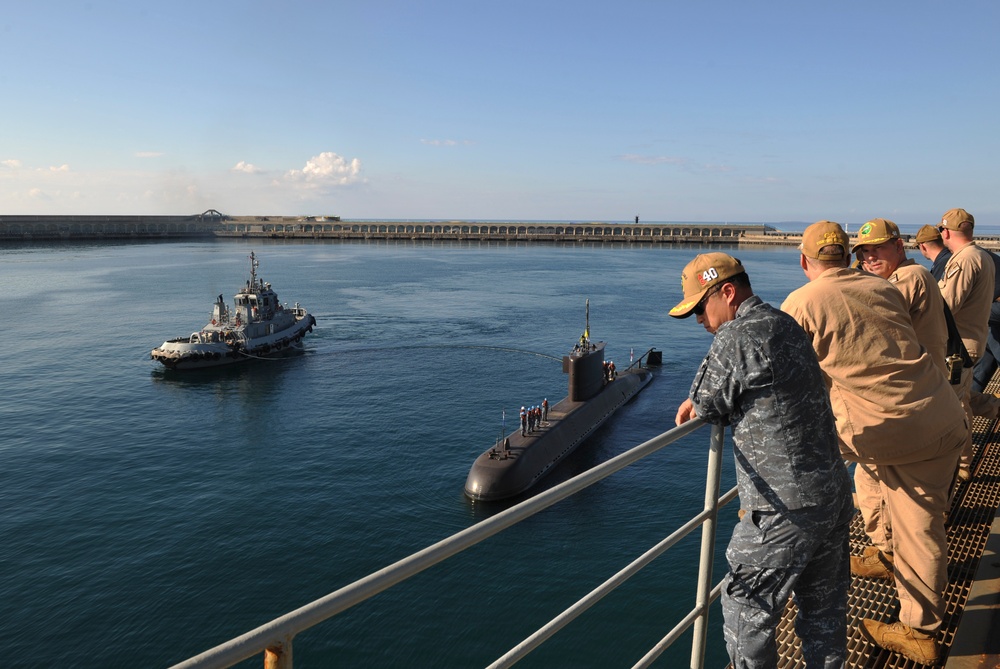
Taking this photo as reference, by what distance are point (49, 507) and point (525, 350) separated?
3738 centimetres

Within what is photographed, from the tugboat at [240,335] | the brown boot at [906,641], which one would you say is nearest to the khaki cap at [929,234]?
the brown boot at [906,641]

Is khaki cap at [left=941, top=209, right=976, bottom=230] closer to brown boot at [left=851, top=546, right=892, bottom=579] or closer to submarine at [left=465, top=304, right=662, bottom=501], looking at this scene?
brown boot at [left=851, top=546, right=892, bottom=579]

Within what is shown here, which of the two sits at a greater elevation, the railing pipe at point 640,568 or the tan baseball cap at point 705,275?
the tan baseball cap at point 705,275

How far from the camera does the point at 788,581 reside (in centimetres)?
377

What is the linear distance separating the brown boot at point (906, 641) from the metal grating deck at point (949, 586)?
10cm

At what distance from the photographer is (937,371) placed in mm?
4797

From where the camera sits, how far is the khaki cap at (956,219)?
779cm

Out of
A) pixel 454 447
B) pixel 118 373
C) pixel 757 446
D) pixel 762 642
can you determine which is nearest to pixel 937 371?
pixel 757 446

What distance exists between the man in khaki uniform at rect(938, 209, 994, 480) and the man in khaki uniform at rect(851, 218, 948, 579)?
1624 millimetres

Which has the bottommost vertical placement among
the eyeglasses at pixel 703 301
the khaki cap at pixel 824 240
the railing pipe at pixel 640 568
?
the railing pipe at pixel 640 568

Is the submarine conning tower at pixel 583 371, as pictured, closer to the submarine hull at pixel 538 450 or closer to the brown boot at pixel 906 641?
the submarine hull at pixel 538 450

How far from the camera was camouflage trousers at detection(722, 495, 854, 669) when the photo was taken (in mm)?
3686

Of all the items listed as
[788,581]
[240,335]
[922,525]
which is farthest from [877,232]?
[240,335]

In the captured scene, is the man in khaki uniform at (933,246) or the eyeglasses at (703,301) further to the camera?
the man in khaki uniform at (933,246)
